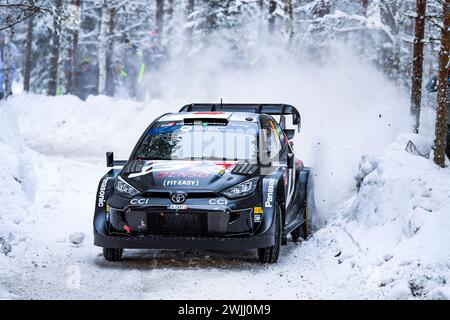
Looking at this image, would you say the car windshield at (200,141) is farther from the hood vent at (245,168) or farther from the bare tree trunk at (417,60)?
the bare tree trunk at (417,60)

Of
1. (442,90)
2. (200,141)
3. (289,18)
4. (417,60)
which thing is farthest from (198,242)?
(289,18)

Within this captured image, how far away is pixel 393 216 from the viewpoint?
930cm

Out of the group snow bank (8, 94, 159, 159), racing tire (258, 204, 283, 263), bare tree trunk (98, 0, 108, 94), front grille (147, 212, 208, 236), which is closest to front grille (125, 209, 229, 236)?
front grille (147, 212, 208, 236)

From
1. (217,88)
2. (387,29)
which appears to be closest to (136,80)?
(217,88)

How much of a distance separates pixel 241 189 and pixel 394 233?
1584mm

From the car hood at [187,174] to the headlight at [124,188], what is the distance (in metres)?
0.04

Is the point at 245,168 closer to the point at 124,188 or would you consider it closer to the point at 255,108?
the point at 124,188

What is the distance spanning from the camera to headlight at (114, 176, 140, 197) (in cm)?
884

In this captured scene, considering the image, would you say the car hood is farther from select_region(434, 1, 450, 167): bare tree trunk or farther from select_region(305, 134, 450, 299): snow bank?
select_region(434, 1, 450, 167): bare tree trunk

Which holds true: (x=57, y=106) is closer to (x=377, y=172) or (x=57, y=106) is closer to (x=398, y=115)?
(x=398, y=115)

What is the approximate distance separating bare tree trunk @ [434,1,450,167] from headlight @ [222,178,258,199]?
5228 mm

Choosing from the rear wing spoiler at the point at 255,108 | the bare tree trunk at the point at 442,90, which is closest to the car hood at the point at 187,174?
the rear wing spoiler at the point at 255,108

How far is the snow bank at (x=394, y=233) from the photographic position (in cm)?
728
